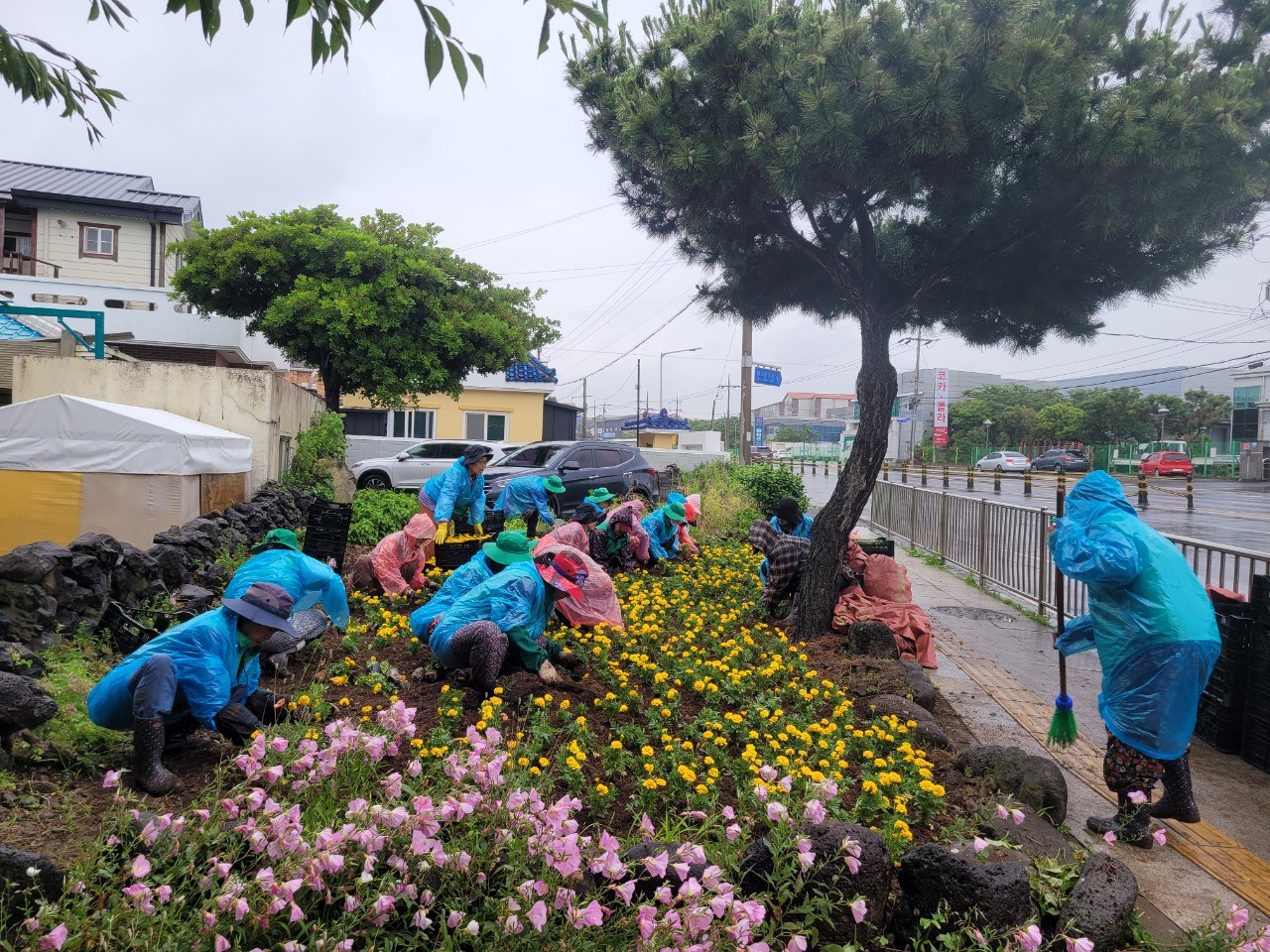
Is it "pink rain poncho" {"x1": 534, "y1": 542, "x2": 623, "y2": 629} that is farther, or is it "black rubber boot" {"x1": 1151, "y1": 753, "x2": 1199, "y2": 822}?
"pink rain poncho" {"x1": 534, "y1": 542, "x2": 623, "y2": 629}

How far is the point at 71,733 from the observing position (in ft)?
12.2

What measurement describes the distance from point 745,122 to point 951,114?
1.45 meters

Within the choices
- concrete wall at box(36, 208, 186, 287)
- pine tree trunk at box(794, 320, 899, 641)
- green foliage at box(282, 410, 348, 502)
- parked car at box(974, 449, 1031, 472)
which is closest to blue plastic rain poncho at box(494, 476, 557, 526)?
pine tree trunk at box(794, 320, 899, 641)

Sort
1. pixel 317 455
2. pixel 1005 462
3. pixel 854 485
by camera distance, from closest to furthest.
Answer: pixel 854 485
pixel 317 455
pixel 1005 462

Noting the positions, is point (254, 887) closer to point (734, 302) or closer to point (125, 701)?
point (125, 701)

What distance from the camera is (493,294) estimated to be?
2088 cm

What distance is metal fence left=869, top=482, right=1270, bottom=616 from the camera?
8.00 meters

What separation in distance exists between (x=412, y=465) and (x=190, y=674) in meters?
18.1

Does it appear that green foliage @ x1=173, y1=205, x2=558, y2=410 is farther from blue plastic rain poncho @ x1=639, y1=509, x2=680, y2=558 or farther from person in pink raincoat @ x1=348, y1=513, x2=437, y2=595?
person in pink raincoat @ x1=348, y1=513, x2=437, y2=595

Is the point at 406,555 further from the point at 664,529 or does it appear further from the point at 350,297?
the point at 350,297

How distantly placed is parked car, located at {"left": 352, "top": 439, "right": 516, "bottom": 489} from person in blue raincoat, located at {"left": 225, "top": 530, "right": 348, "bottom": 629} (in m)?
15.6

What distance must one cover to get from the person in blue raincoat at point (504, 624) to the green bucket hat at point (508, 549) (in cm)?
12

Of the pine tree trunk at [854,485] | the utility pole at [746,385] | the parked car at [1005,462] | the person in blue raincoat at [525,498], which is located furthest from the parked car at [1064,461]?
the pine tree trunk at [854,485]

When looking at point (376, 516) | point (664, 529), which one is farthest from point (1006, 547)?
point (376, 516)
